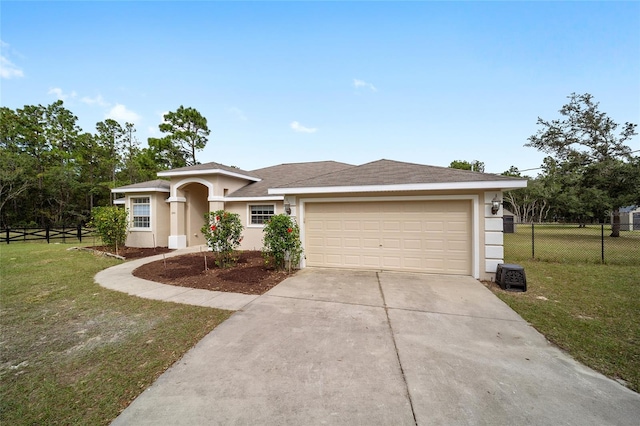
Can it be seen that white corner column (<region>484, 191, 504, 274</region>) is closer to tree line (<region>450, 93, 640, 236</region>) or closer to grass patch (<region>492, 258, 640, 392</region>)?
grass patch (<region>492, 258, 640, 392</region>)

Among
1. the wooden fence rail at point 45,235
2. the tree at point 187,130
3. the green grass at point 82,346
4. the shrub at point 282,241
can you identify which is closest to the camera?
the green grass at point 82,346

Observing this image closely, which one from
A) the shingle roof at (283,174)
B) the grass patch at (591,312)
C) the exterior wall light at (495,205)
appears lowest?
the grass patch at (591,312)

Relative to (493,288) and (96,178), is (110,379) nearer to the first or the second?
(493,288)

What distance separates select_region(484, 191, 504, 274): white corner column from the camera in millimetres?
6449

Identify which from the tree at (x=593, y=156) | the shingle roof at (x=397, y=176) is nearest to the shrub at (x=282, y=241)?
the shingle roof at (x=397, y=176)

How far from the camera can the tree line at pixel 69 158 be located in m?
24.5

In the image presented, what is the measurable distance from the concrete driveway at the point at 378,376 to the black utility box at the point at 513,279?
1862 millimetres

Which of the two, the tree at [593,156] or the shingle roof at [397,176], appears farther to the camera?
the tree at [593,156]

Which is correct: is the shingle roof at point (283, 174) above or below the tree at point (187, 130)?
below

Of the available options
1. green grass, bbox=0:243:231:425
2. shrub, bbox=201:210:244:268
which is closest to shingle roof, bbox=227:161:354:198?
shrub, bbox=201:210:244:268

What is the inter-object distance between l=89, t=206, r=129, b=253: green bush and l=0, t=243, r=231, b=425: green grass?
4.66 m

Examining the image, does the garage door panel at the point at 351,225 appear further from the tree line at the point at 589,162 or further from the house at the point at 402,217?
the tree line at the point at 589,162

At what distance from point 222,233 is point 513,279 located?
7.74 meters

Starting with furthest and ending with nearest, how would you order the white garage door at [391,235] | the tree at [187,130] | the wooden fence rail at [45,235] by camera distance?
the tree at [187,130], the wooden fence rail at [45,235], the white garage door at [391,235]
